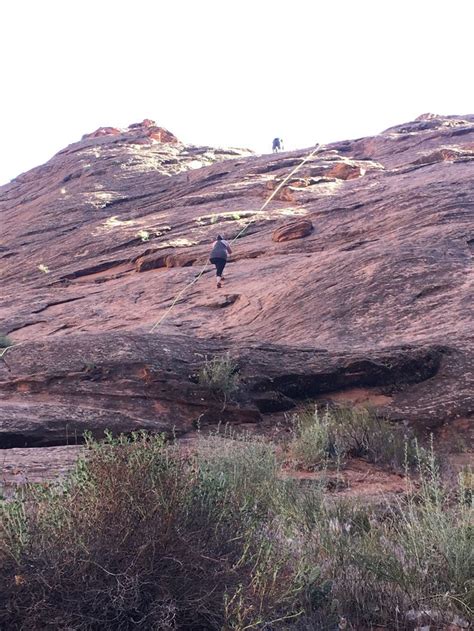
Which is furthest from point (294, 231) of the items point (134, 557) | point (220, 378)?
point (134, 557)

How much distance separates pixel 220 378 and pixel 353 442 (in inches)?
75.8

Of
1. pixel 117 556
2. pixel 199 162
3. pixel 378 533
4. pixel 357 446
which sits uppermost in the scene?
pixel 199 162

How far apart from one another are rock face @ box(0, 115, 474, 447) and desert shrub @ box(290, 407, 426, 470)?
22.9 inches

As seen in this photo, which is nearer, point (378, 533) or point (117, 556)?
point (117, 556)

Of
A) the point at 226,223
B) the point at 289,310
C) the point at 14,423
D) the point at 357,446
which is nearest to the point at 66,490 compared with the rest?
the point at 14,423

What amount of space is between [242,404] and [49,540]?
5.12 m

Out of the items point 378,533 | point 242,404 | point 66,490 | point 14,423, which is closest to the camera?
point 66,490

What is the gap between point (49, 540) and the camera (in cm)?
379

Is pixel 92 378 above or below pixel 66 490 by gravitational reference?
below

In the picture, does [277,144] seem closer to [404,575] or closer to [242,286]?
[242,286]

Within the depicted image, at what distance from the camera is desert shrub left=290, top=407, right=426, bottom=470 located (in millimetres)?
7273

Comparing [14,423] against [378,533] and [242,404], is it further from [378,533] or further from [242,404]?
[378,533]

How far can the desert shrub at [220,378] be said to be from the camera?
8.77m

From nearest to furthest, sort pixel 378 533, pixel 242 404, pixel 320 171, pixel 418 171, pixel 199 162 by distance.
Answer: pixel 378 533
pixel 242 404
pixel 418 171
pixel 320 171
pixel 199 162
